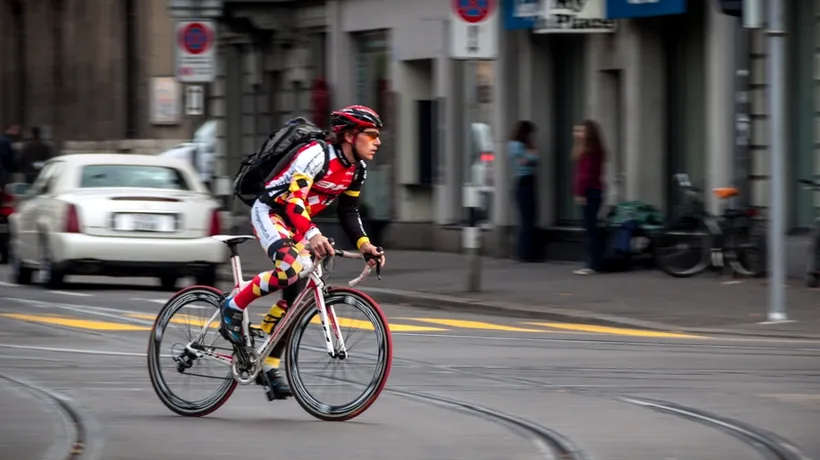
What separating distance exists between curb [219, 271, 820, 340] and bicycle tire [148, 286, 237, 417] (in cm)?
637

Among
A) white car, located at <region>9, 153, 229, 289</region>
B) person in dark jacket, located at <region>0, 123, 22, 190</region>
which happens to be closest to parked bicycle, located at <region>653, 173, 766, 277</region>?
white car, located at <region>9, 153, 229, 289</region>

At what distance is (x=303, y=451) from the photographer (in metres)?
8.35

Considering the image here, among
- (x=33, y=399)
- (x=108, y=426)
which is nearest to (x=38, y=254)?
(x=33, y=399)

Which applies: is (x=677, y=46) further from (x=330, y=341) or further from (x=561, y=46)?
(x=330, y=341)

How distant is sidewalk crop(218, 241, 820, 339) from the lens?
1612 centimetres

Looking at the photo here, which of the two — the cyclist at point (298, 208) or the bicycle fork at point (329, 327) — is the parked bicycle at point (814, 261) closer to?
the cyclist at point (298, 208)

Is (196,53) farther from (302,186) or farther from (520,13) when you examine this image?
(302,186)

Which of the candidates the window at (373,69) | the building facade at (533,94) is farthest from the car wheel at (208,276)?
the window at (373,69)

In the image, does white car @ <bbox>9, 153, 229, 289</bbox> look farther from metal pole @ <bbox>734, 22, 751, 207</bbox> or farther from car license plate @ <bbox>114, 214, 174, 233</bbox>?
metal pole @ <bbox>734, 22, 751, 207</bbox>

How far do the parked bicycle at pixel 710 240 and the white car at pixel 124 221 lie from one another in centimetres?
502

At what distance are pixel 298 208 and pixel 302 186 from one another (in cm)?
11

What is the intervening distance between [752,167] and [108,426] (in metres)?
13.3

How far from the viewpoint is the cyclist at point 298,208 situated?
360 inches

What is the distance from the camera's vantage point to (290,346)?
9.28m
